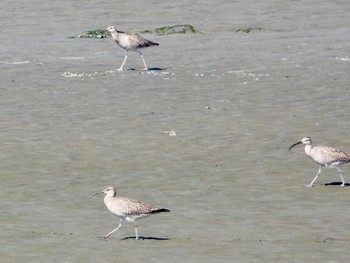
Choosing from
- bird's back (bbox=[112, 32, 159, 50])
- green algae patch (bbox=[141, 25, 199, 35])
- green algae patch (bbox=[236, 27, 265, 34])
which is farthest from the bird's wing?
green algae patch (bbox=[141, 25, 199, 35])

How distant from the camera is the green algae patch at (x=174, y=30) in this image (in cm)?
4072

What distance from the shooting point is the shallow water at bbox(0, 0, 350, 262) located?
16.8 metres

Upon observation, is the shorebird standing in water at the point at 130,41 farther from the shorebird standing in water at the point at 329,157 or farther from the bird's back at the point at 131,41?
the shorebird standing in water at the point at 329,157

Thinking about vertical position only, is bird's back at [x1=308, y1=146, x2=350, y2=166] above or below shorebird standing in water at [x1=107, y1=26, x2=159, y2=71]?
above

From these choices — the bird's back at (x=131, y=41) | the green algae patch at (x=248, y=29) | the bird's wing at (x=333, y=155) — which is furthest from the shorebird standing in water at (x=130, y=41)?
the bird's wing at (x=333, y=155)

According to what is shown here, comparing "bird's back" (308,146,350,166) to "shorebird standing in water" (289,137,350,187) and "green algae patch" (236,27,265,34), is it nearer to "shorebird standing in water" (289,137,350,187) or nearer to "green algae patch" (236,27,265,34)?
"shorebird standing in water" (289,137,350,187)

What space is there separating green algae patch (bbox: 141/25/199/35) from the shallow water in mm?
499

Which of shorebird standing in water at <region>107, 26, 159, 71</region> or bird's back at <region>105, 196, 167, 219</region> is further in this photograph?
shorebird standing in water at <region>107, 26, 159, 71</region>

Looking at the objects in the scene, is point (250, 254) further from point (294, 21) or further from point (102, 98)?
point (294, 21)

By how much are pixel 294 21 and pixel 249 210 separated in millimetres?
24916

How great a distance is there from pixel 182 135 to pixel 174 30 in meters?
16.2

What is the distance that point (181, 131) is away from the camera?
25469mm

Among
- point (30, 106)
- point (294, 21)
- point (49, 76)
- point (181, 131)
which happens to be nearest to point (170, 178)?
point (181, 131)

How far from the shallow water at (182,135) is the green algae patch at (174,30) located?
0.50 metres
